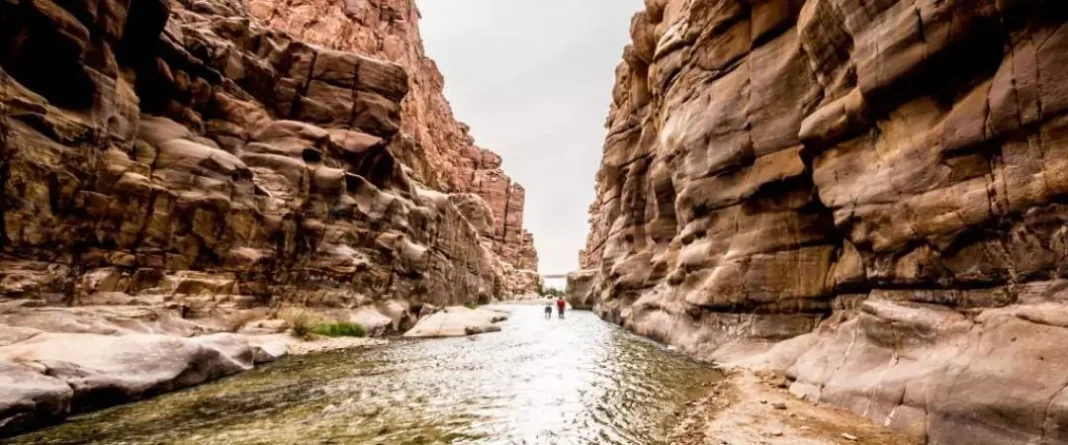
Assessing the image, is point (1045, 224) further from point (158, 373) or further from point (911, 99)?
point (158, 373)

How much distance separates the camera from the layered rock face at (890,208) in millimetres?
7723

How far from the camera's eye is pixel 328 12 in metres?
75.4

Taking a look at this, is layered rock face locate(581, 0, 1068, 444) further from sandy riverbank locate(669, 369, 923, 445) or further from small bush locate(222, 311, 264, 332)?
small bush locate(222, 311, 264, 332)

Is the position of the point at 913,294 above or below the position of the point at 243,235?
below

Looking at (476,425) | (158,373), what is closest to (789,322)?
(476,425)

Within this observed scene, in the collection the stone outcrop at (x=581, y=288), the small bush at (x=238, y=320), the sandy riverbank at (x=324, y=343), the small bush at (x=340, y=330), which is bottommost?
the sandy riverbank at (x=324, y=343)

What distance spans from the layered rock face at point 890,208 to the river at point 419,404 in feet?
12.7

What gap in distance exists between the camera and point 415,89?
92.6 meters

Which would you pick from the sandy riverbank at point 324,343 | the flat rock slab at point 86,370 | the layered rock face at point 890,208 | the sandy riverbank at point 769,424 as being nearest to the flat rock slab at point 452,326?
the sandy riverbank at point 324,343

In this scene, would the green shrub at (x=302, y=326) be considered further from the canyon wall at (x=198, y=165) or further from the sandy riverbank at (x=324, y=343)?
the canyon wall at (x=198, y=165)

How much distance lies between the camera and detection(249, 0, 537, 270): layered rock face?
72.0 metres

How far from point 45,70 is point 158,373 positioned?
45.1ft

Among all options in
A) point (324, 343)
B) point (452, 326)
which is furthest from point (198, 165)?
point (452, 326)

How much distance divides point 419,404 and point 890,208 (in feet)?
41.9
